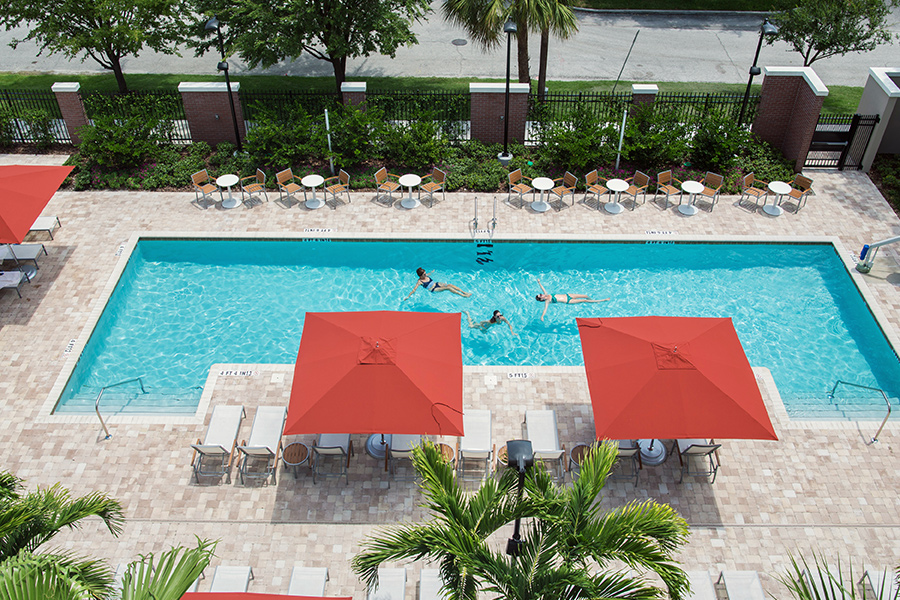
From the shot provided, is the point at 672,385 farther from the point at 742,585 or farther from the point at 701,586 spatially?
the point at 742,585

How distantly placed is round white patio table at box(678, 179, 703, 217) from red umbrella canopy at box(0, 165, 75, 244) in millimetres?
16872

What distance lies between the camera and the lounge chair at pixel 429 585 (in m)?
11.3

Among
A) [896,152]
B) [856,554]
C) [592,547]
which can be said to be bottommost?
[856,554]

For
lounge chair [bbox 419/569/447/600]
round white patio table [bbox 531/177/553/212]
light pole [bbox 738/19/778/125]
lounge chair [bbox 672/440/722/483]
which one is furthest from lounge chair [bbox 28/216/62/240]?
light pole [bbox 738/19/778/125]

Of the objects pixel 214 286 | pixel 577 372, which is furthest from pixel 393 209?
pixel 577 372

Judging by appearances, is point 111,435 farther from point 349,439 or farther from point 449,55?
point 449,55

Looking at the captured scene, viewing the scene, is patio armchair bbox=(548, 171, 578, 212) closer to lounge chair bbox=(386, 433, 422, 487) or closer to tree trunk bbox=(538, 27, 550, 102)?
tree trunk bbox=(538, 27, 550, 102)

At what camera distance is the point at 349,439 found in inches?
536

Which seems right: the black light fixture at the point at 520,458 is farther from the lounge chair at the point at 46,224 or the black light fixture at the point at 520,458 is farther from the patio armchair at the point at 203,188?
the lounge chair at the point at 46,224

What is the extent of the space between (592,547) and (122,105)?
21589 mm

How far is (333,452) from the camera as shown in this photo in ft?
44.0

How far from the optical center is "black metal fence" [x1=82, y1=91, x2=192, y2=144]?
76.2 feet

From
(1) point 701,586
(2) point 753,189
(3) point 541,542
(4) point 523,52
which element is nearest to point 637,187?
(2) point 753,189

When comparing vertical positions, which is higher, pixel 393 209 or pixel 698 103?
pixel 698 103
